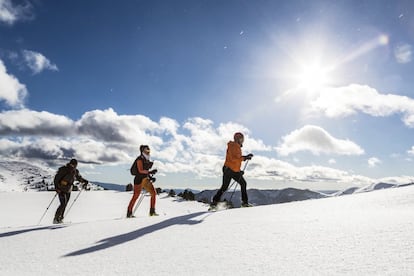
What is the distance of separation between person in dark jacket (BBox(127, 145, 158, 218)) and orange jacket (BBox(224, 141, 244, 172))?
2.14m

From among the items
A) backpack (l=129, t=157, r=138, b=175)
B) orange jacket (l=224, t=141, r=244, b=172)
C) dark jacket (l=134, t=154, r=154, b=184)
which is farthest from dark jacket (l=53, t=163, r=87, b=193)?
orange jacket (l=224, t=141, r=244, b=172)

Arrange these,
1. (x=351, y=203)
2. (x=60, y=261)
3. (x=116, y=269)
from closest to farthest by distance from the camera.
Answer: (x=116, y=269), (x=60, y=261), (x=351, y=203)

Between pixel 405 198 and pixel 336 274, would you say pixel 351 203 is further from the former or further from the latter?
pixel 336 274

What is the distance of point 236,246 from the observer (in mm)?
3619

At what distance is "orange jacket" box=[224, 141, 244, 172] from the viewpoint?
9328mm

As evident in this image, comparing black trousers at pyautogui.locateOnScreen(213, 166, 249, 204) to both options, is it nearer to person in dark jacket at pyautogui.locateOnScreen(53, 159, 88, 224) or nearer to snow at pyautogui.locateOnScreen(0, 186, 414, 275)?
snow at pyautogui.locateOnScreen(0, 186, 414, 275)

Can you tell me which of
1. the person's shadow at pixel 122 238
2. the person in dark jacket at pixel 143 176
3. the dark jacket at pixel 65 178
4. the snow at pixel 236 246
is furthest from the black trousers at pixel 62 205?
the person's shadow at pixel 122 238

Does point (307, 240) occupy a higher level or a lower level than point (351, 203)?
lower

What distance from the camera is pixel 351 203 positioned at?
243 inches

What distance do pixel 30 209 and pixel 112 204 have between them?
4225 mm

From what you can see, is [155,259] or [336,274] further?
[155,259]

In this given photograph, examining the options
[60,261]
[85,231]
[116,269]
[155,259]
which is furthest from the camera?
[85,231]

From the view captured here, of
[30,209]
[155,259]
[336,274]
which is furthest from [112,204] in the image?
[336,274]

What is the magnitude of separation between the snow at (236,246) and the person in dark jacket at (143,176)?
291cm
